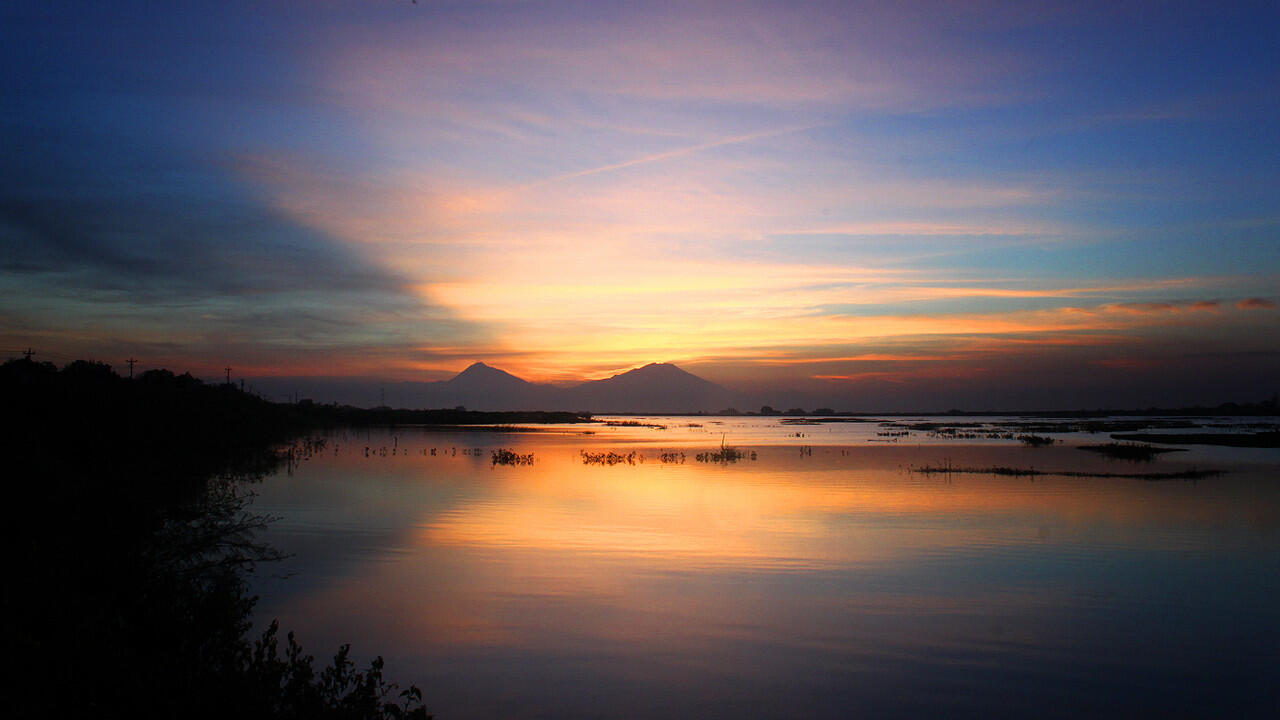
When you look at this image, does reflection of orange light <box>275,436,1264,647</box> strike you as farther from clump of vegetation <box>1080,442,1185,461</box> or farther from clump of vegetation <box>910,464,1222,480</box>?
clump of vegetation <box>1080,442,1185,461</box>

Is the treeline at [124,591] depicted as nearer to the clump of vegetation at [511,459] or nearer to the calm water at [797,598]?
the calm water at [797,598]

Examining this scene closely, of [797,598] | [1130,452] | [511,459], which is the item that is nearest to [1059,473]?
[1130,452]

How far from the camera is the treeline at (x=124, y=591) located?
716cm

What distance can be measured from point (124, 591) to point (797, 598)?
37.5ft

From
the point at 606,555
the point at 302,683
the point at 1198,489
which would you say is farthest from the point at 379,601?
the point at 1198,489

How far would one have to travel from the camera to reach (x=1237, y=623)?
13.7 metres

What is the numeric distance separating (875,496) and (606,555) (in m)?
14.8

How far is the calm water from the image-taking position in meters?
10.7

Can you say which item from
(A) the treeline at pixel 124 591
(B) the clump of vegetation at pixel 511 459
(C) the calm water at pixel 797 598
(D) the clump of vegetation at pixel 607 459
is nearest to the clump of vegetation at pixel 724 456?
(D) the clump of vegetation at pixel 607 459

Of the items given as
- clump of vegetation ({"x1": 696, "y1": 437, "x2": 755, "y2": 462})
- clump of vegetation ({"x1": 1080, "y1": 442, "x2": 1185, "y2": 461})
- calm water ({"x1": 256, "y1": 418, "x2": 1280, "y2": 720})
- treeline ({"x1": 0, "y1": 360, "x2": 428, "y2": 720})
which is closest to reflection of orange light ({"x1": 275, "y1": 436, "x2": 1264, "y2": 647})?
calm water ({"x1": 256, "y1": 418, "x2": 1280, "y2": 720})

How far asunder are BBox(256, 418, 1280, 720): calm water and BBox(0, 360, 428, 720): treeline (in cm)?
192

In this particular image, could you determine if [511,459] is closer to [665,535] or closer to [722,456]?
[722,456]

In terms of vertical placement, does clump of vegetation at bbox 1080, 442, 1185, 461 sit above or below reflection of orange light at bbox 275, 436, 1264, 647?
above

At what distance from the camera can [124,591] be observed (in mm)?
9664
